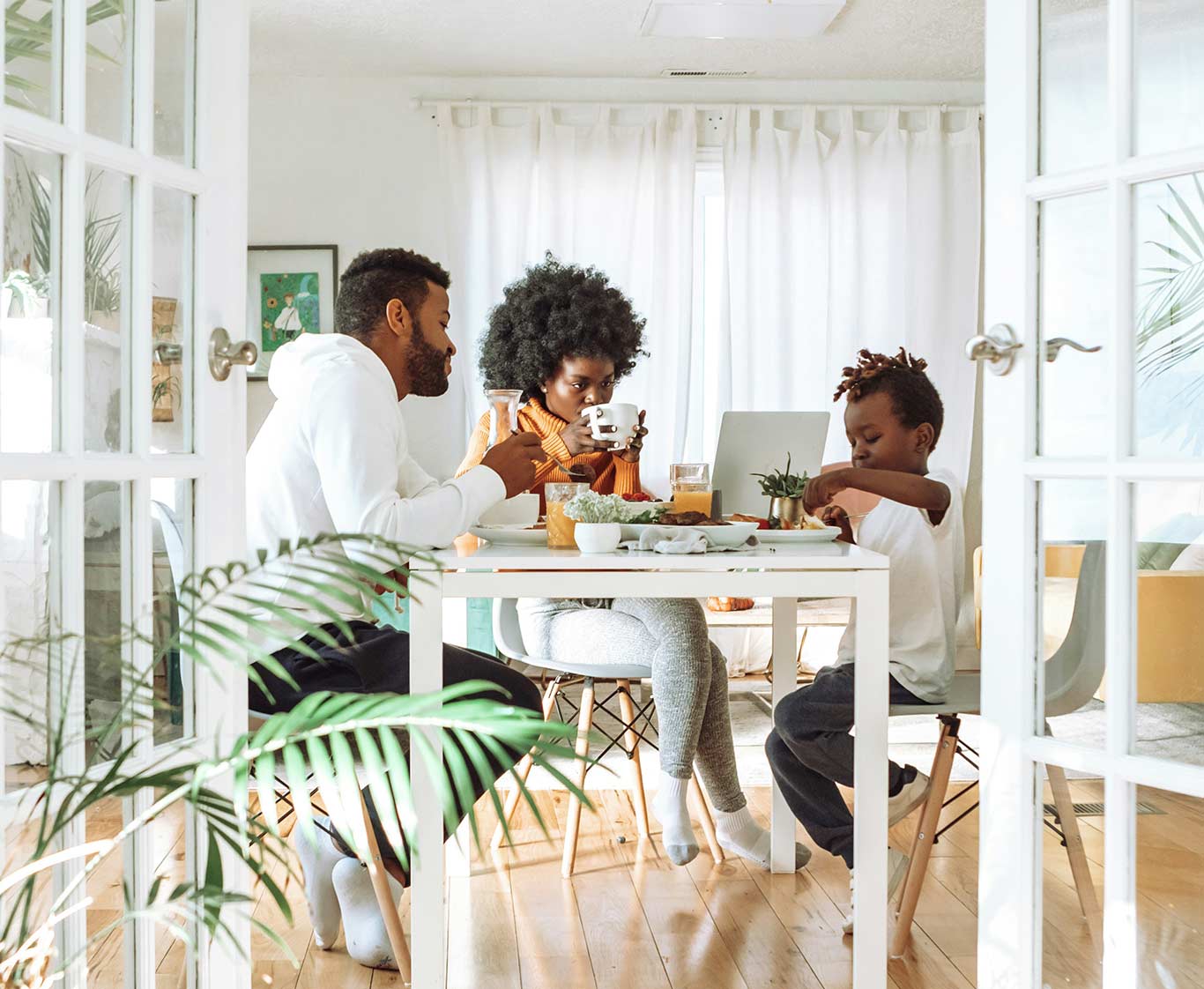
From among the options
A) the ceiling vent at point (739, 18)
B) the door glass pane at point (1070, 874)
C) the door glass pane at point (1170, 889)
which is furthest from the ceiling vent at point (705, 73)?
the door glass pane at point (1170, 889)

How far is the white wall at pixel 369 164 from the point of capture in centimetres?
504

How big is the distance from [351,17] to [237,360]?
331 cm

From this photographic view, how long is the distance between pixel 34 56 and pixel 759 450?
1.56 metres

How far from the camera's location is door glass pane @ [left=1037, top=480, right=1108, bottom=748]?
1.45 meters

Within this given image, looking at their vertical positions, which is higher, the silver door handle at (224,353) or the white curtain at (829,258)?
the white curtain at (829,258)

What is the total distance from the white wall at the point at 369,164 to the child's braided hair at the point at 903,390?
9.06 ft

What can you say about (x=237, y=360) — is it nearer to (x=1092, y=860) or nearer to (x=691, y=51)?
(x=1092, y=860)

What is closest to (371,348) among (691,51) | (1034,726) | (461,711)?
(1034,726)

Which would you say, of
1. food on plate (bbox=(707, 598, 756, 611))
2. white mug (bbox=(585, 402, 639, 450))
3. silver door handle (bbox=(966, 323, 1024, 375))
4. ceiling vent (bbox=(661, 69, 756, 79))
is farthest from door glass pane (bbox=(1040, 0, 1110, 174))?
ceiling vent (bbox=(661, 69, 756, 79))

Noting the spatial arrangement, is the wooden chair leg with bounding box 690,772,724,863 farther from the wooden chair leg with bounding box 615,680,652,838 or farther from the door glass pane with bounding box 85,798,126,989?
the door glass pane with bounding box 85,798,126,989

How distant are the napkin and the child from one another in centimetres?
30

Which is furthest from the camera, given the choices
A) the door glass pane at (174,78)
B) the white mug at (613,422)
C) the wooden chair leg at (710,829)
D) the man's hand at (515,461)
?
the wooden chair leg at (710,829)

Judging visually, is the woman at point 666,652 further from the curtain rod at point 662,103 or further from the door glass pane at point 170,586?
the curtain rod at point 662,103

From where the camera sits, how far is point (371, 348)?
239 centimetres
